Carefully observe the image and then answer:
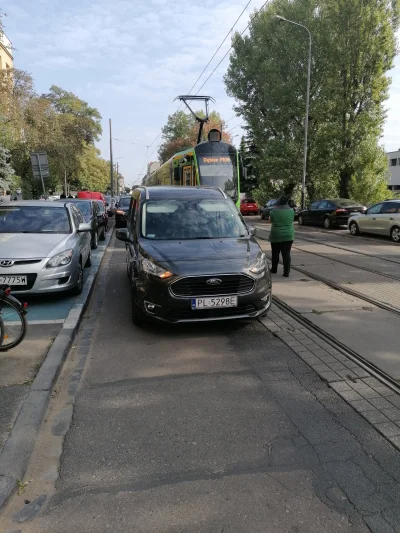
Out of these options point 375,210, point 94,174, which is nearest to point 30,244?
point 375,210

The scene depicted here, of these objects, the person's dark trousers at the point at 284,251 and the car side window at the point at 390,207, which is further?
the car side window at the point at 390,207

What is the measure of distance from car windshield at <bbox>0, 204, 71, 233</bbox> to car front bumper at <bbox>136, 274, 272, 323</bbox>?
10.0ft

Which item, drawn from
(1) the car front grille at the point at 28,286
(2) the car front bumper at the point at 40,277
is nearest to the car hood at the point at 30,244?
(2) the car front bumper at the point at 40,277

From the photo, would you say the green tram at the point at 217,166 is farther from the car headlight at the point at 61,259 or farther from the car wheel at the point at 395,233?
the car headlight at the point at 61,259

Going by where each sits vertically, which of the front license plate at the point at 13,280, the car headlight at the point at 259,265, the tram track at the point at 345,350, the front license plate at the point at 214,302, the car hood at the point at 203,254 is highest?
the car hood at the point at 203,254

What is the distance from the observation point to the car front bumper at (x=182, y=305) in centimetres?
511

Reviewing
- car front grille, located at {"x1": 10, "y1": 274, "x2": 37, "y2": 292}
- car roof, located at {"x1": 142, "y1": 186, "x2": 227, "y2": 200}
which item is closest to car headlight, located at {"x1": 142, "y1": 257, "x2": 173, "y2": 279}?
car roof, located at {"x1": 142, "y1": 186, "x2": 227, "y2": 200}

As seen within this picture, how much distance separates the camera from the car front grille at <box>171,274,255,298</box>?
201 inches

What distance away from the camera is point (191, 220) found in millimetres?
6480

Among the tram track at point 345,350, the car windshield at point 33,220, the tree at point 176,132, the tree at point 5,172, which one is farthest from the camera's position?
the tree at point 176,132

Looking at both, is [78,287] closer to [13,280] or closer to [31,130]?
[13,280]

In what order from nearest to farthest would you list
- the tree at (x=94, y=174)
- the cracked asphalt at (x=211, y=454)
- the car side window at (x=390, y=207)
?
the cracked asphalt at (x=211, y=454), the car side window at (x=390, y=207), the tree at (x=94, y=174)

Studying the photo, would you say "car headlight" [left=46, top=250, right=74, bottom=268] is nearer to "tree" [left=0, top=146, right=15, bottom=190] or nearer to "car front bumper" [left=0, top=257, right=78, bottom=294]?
"car front bumper" [left=0, top=257, right=78, bottom=294]

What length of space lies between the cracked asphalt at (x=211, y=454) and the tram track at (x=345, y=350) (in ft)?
1.92
